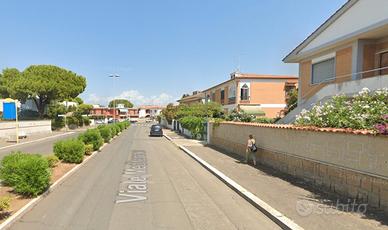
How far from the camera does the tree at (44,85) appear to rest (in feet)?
168

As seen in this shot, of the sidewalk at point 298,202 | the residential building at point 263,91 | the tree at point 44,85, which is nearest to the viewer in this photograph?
the sidewalk at point 298,202

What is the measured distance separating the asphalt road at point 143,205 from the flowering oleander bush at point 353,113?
12.0 feet

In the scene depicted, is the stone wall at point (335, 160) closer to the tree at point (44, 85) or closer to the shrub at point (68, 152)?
the shrub at point (68, 152)

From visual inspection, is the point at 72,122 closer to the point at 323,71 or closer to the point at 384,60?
the point at 323,71

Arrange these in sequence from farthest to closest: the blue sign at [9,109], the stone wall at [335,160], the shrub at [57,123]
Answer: the shrub at [57,123]
the blue sign at [9,109]
the stone wall at [335,160]

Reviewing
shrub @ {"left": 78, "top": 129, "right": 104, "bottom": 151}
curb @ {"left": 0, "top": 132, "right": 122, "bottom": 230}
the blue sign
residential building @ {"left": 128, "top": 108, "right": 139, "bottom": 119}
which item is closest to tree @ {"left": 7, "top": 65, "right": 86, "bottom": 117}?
the blue sign

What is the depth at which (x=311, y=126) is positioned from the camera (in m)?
10.9

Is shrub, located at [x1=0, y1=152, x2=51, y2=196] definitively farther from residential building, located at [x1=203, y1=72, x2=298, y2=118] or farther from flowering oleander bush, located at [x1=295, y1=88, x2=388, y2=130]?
residential building, located at [x1=203, y1=72, x2=298, y2=118]

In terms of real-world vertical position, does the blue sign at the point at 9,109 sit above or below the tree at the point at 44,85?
below

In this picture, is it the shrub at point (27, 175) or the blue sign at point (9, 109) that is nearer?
the shrub at point (27, 175)

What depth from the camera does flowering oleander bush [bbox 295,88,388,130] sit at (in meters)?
9.25

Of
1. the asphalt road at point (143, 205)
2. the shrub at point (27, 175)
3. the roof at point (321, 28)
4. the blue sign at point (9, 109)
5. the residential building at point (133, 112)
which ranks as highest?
the roof at point (321, 28)

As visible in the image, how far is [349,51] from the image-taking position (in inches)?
654

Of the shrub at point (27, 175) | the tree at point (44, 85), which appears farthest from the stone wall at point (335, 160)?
the tree at point (44, 85)
